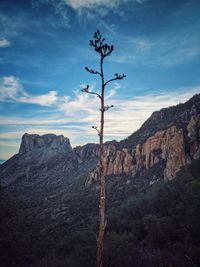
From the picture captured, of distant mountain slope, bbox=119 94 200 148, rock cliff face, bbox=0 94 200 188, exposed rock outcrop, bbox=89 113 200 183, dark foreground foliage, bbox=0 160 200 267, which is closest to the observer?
dark foreground foliage, bbox=0 160 200 267

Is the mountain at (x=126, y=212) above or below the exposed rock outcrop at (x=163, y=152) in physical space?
below

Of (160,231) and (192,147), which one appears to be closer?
(160,231)

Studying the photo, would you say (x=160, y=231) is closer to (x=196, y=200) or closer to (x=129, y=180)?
(x=196, y=200)

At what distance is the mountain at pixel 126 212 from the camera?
20.7 metres

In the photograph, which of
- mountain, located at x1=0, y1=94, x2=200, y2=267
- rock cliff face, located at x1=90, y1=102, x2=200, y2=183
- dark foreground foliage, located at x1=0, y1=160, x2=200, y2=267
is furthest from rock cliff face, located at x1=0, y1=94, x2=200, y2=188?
dark foreground foliage, located at x1=0, y1=160, x2=200, y2=267

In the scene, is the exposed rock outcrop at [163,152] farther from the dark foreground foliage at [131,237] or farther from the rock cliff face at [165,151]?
the dark foreground foliage at [131,237]

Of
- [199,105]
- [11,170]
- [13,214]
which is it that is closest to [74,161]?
[11,170]

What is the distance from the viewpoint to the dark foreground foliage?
1697 cm

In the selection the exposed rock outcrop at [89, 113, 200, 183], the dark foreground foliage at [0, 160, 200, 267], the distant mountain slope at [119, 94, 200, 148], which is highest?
the distant mountain slope at [119, 94, 200, 148]

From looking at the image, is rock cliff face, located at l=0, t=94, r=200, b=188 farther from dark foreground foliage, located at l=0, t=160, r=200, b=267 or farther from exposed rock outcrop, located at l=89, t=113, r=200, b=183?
dark foreground foliage, located at l=0, t=160, r=200, b=267

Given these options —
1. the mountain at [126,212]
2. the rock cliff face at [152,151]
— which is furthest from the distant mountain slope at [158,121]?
the mountain at [126,212]

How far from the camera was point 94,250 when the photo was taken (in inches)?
887

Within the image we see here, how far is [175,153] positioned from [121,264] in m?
43.5

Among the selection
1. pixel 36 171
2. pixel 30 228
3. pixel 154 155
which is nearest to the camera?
pixel 30 228
